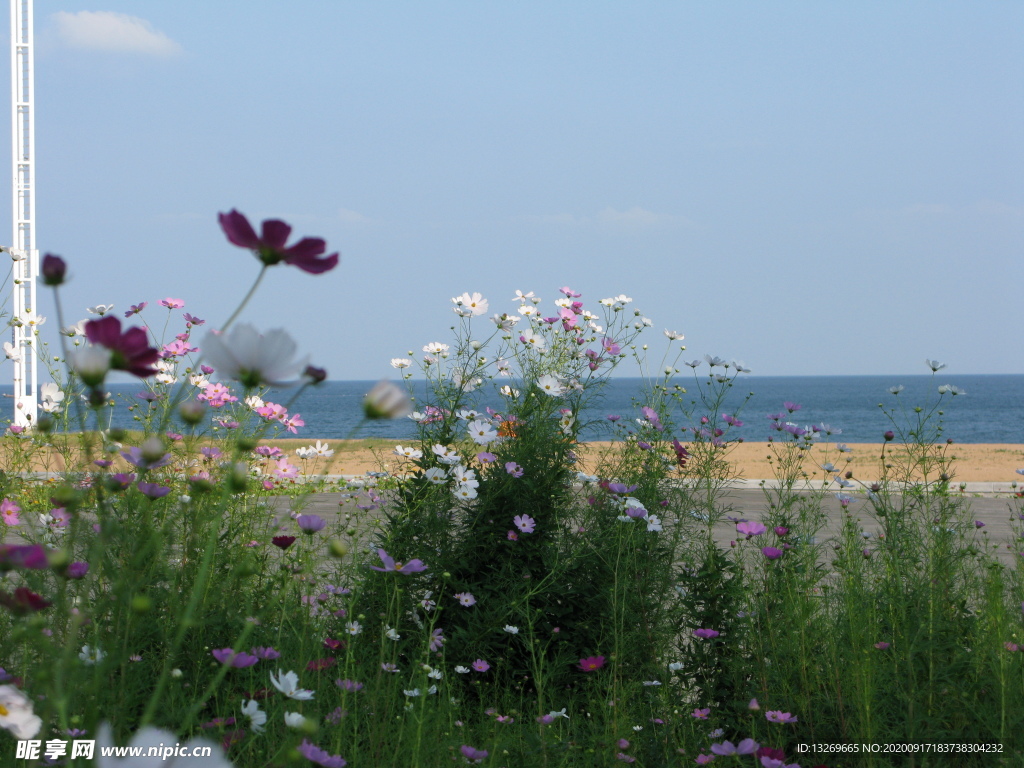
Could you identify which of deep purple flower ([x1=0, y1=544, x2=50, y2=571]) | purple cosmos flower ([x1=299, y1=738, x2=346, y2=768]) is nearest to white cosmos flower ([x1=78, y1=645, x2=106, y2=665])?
purple cosmos flower ([x1=299, y1=738, x2=346, y2=768])

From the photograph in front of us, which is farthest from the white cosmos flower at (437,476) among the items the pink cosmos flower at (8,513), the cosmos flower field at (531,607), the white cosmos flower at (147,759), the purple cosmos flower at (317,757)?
the white cosmos flower at (147,759)

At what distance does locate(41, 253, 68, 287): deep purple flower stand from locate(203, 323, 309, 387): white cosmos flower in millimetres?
319

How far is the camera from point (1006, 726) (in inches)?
98.1

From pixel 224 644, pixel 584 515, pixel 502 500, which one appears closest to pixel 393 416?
pixel 224 644

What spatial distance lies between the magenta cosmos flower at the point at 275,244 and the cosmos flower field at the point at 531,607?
0.98 meters

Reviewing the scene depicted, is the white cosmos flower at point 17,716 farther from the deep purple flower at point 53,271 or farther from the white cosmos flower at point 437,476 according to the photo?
the white cosmos flower at point 437,476

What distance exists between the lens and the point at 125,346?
0.91m

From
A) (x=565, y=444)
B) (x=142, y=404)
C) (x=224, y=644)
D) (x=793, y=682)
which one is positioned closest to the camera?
(x=224, y=644)

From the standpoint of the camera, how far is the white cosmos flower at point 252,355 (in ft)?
2.95

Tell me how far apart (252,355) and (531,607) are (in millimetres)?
2447

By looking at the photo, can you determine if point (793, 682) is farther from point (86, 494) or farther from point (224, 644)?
point (86, 494)

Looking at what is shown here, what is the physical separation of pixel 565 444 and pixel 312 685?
1507 mm

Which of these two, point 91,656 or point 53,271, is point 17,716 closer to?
point 53,271

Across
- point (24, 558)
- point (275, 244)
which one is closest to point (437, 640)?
point (24, 558)
